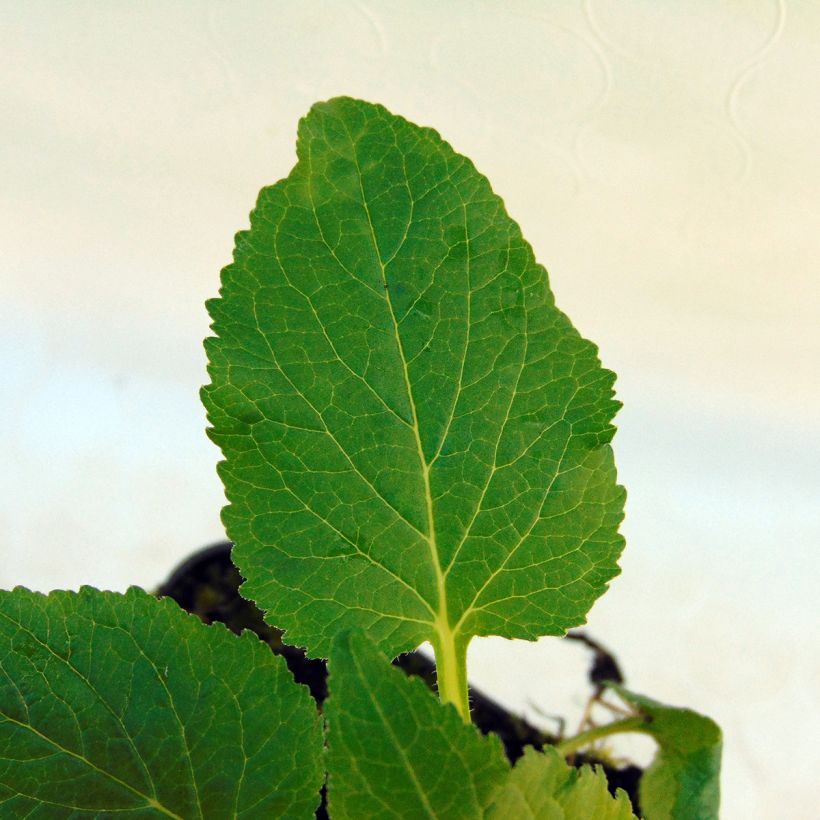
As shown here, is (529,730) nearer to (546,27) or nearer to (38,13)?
(546,27)

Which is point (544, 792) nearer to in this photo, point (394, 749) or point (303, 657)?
point (394, 749)

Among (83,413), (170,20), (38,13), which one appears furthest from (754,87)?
(83,413)

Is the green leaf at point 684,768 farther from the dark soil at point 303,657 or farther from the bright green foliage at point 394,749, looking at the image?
the bright green foliage at point 394,749

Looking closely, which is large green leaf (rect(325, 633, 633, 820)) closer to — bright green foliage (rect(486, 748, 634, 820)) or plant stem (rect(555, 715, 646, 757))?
bright green foliage (rect(486, 748, 634, 820))

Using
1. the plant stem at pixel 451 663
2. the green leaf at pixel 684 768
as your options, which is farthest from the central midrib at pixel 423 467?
the green leaf at pixel 684 768

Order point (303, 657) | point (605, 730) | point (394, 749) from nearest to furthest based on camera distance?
point (394, 749), point (605, 730), point (303, 657)

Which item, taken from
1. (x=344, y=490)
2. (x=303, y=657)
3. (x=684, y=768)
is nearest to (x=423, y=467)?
(x=344, y=490)
